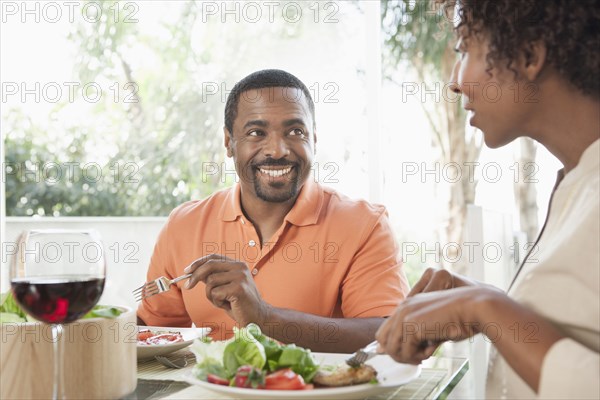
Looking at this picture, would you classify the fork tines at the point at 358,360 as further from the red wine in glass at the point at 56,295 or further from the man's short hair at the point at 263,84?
the man's short hair at the point at 263,84

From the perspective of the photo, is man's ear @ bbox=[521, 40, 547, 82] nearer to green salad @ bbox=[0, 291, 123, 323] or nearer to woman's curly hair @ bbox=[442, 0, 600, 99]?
woman's curly hair @ bbox=[442, 0, 600, 99]

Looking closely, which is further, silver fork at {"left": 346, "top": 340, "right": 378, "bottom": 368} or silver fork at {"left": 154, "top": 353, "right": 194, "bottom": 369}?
silver fork at {"left": 154, "top": 353, "right": 194, "bottom": 369}

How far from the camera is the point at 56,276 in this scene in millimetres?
958

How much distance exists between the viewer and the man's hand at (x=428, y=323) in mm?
1007

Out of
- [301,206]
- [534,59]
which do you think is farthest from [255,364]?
[301,206]

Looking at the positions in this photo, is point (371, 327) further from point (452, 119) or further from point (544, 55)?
point (452, 119)

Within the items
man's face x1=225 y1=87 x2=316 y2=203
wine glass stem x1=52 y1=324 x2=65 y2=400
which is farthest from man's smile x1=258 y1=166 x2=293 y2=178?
wine glass stem x1=52 y1=324 x2=65 y2=400

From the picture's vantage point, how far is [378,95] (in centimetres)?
389

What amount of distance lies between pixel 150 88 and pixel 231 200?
2.22 m

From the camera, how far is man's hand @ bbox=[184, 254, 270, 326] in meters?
1.58

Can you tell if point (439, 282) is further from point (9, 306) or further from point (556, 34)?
point (9, 306)

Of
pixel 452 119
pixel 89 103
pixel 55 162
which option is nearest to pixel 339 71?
pixel 452 119

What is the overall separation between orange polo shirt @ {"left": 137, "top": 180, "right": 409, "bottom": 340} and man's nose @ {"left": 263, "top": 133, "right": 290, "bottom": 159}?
130 mm

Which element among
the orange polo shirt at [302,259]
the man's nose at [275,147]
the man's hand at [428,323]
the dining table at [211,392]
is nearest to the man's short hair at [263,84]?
the man's nose at [275,147]
